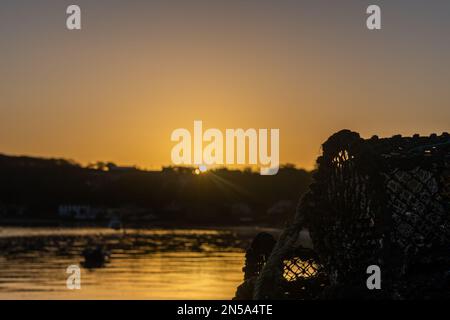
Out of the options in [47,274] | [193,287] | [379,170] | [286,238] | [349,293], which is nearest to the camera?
[349,293]

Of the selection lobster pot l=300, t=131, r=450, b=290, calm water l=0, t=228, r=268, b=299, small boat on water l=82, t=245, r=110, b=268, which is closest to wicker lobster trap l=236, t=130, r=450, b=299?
lobster pot l=300, t=131, r=450, b=290

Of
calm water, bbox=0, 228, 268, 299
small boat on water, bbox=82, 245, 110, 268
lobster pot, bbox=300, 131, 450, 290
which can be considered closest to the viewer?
lobster pot, bbox=300, 131, 450, 290

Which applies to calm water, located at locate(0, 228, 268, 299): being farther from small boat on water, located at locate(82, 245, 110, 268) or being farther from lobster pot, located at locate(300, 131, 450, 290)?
lobster pot, located at locate(300, 131, 450, 290)

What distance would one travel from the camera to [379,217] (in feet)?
18.5

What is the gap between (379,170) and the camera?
594cm

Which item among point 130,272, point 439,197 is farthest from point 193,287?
point 439,197

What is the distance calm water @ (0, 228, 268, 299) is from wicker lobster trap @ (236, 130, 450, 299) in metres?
56.2

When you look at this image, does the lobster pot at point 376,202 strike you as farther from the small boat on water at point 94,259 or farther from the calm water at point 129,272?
the small boat on water at point 94,259

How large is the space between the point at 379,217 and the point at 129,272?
87.2 metres

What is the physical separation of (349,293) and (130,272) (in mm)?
87643

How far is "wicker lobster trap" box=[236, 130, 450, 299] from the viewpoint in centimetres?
579

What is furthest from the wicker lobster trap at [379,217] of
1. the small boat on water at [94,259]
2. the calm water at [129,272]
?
the small boat on water at [94,259]
